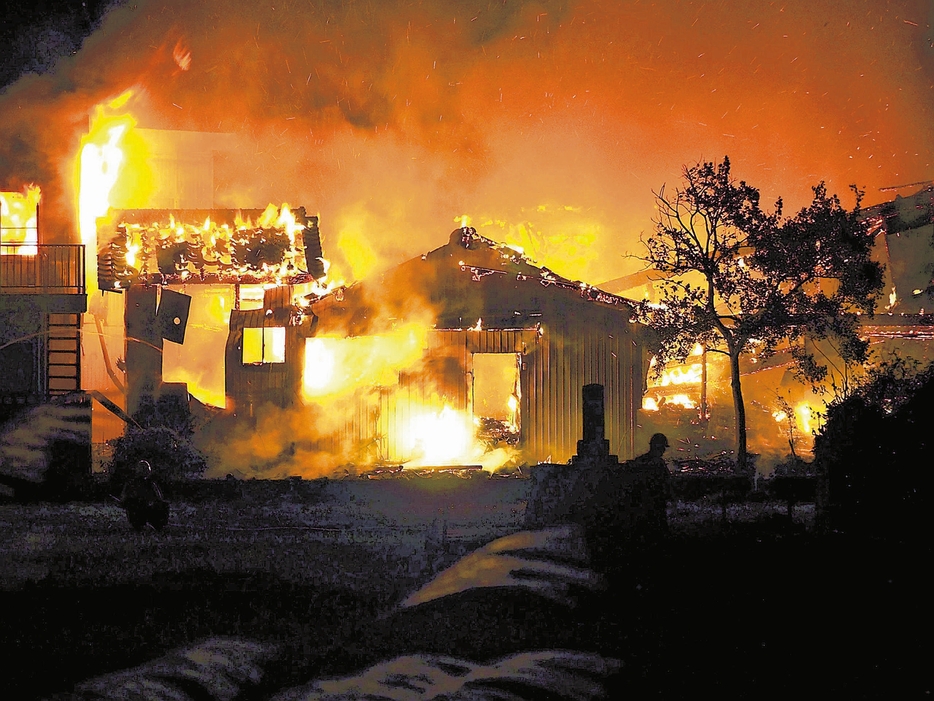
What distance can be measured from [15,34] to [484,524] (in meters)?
20.4

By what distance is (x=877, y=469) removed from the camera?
9.93 m

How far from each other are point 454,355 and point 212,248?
7.51 m

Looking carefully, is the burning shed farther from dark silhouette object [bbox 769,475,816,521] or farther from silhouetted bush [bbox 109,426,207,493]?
dark silhouette object [bbox 769,475,816,521]

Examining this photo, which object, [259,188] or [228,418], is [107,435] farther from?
[259,188]

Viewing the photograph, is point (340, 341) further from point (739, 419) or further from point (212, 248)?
point (739, 419)

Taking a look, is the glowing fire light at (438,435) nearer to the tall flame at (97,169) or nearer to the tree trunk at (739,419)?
the tree trunk at (739,419)

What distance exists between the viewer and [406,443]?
23.6 meters

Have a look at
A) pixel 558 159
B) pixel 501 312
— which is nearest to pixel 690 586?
pixel 501 312

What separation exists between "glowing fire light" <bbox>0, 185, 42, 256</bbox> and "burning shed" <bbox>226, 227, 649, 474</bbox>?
707 centimetres

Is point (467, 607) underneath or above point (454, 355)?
underneath

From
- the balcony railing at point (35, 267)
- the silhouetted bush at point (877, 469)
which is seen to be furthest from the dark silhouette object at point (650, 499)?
the balcony railing at point (35, 267)

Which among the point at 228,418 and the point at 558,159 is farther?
the point at 558,159

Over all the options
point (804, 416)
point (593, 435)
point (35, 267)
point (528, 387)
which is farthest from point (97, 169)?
point (804, 416)

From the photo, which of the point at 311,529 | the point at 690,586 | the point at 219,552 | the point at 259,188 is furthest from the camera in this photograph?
the point at 259,188
